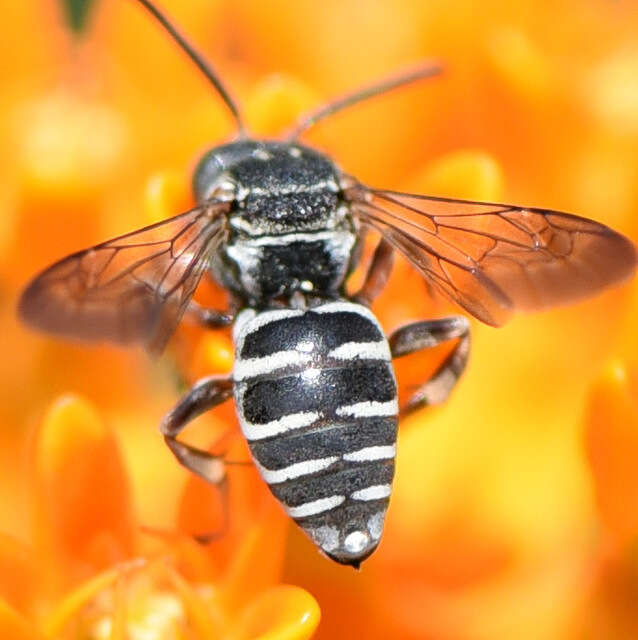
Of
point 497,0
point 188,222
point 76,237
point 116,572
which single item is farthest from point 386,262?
point 497,0

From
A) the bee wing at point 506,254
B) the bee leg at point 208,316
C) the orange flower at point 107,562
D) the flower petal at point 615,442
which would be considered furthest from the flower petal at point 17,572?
the flower petal at point 615,442

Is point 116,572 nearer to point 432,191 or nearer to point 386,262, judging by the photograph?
point 386,262

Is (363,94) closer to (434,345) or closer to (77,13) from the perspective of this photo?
(434,345)

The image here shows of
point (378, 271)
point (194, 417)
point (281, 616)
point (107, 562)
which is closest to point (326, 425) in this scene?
point (281, 616)

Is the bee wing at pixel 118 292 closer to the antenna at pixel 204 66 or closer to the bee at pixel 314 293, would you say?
the bee at pixel 314 293

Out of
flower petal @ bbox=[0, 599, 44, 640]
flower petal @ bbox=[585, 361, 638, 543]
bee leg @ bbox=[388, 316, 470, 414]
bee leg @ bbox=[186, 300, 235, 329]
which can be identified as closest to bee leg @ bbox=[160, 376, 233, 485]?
bee leg @ bbox=[186, 300, 235, 329]

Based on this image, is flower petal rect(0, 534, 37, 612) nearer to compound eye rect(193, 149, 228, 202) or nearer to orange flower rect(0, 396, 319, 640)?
orange flower rect(0, 396, 319, 640)
